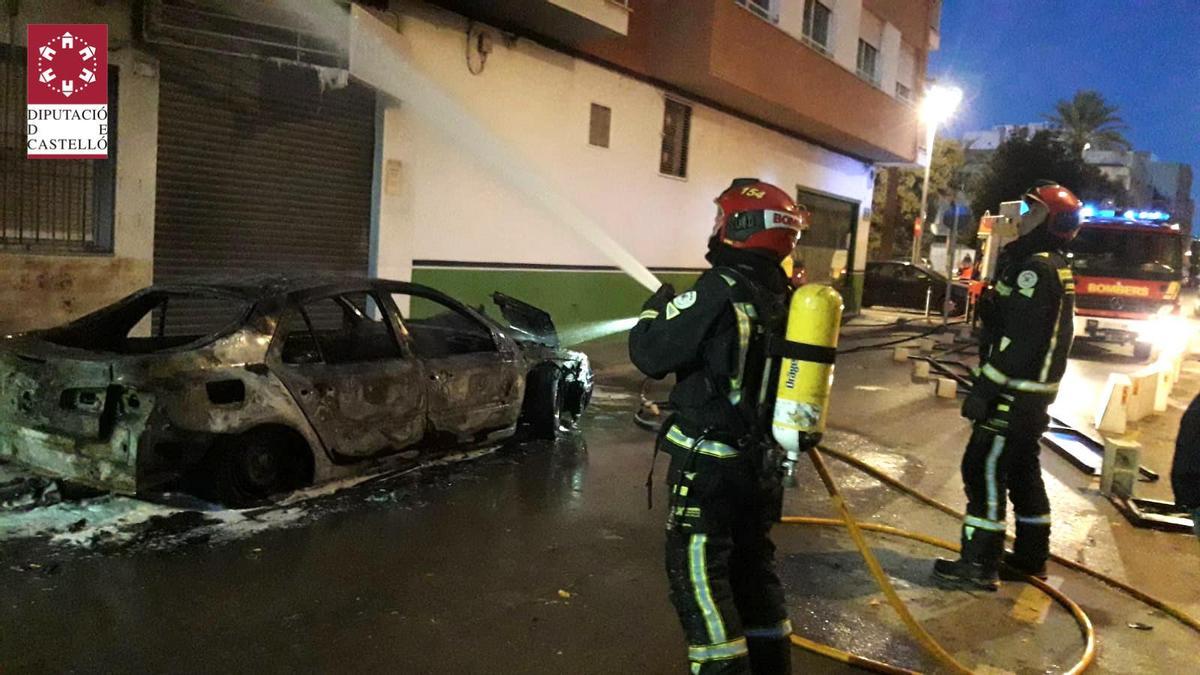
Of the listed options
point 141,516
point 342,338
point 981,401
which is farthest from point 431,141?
point 981,401

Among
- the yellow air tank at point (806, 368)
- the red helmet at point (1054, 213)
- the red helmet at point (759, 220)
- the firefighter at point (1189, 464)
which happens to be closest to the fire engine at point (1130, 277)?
the red helmet at point (1054, 213)

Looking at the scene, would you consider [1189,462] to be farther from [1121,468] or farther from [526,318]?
[526,318]

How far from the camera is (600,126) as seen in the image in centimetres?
1305

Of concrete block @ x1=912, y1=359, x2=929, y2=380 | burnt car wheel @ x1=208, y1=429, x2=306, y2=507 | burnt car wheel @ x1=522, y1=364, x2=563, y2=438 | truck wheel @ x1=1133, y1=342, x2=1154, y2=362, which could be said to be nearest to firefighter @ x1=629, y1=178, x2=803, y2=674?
burnt car wheel @ x1=208, y1=429, x2=306, y2=507

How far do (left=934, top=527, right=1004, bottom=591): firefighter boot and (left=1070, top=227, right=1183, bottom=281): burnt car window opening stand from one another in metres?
13.1

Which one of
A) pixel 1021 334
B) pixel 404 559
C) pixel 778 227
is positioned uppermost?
pixel 778 227

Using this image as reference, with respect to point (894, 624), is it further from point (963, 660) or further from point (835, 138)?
point (835, 138)

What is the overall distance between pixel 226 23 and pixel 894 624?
25.1 ft

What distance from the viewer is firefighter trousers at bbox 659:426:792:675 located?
8.98 ft

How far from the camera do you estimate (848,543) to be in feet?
17.6

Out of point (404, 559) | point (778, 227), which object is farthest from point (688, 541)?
point (404, 559)

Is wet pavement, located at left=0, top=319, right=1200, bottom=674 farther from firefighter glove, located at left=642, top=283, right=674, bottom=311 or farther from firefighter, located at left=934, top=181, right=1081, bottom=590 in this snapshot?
firefighter glove, located at left=642, top=283, right=674, bottom=311

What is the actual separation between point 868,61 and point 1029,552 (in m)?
17.8

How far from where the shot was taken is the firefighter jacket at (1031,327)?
14.5ft
